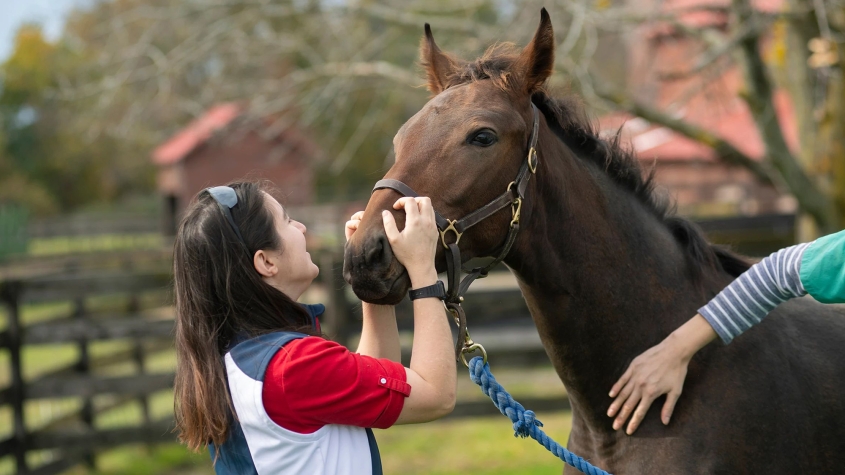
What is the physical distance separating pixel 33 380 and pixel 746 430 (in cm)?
552

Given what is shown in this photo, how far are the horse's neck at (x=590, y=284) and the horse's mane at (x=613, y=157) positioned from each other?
11 centimetres

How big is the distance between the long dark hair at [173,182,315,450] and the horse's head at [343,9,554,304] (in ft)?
0.84

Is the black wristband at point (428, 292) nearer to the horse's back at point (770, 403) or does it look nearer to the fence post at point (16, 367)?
the horse's back at point (770, 403)

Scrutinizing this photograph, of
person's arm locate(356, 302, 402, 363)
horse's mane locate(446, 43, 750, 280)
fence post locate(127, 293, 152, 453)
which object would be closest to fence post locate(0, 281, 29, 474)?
fence post locate(127, 293, 152, 453)

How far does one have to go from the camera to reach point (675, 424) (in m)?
2.20

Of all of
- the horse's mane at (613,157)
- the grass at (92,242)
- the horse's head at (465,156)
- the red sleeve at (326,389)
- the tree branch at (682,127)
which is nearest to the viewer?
the red sleeve at (326,389)

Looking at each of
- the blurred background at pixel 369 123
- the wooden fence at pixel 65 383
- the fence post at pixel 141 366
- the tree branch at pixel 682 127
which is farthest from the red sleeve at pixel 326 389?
the fence post at pixel 141 366

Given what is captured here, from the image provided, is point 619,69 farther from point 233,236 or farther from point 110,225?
point 110,225

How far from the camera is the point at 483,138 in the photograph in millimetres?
2115

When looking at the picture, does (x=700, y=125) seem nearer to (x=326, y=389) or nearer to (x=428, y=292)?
(x=428, y=292)

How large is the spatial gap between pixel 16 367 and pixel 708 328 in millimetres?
5348

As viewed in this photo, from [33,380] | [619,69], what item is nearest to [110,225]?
[619,69]

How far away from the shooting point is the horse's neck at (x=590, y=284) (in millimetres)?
2297

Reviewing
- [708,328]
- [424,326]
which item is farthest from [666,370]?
[424,326]
